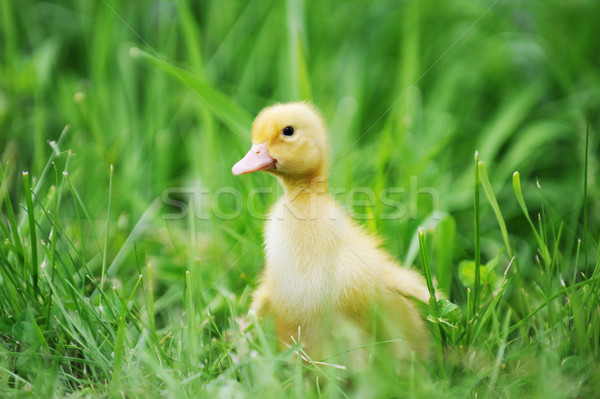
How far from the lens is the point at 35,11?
3287 millimetres

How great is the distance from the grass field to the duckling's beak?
0.31 metres

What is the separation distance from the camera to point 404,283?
5.77 feet

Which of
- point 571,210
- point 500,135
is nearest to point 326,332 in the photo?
point 571,210

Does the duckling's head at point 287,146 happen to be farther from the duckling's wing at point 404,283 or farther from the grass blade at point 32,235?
the grass blade at point 32,235

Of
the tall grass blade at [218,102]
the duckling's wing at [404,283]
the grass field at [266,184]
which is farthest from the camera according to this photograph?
the tall grass blade at [218,102]

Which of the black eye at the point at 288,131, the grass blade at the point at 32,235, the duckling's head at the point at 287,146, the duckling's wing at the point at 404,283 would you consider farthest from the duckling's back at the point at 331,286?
the grass blade at the point at 32,235

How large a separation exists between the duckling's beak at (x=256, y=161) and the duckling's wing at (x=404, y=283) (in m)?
0.47

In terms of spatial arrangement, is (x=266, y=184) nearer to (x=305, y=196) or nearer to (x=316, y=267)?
(x=305, y=196)

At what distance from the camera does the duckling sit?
1.65 meters

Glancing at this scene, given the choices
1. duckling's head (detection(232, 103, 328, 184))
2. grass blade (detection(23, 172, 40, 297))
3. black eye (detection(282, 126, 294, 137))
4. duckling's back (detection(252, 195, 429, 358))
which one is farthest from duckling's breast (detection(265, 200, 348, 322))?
grass blade (detection(23, 172, 40, 297))

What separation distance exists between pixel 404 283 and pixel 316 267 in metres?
0.28

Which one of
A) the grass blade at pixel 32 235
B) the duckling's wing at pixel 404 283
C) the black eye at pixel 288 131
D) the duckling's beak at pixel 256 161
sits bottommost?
the duckling's wing at pixel 404 283

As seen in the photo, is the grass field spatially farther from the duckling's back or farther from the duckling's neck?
the duckling's neck

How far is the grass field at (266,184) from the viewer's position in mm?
1565
